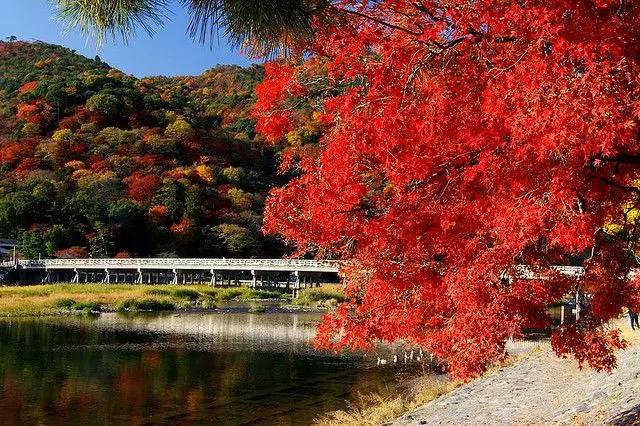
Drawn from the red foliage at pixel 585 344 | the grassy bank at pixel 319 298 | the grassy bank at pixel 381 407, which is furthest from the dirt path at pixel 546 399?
the grassy bank at pixel 319 298

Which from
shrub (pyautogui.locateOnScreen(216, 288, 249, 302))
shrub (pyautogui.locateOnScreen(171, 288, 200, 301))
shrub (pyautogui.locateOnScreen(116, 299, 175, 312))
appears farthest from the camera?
shrub (pyautogui.locateOnScreen(216, 288, 249, 302))

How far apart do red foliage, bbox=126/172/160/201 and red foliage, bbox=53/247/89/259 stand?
21.9 feet

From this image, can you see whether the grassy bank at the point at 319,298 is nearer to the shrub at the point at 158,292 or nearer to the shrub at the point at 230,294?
the shrub at the point at 230,294

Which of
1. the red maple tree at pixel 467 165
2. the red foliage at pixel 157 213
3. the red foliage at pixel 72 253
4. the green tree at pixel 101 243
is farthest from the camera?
the red foliage at pixel 157 213

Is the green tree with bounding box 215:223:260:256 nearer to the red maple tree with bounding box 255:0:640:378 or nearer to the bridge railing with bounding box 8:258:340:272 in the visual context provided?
the bridge railing with bounding box 8:258:340:272

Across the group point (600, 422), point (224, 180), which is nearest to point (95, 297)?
point (224, 180)

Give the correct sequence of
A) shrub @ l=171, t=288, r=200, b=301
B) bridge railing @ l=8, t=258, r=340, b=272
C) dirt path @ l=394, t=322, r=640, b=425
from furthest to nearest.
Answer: bridge railing @ l=8, t=258, r=340, b=272, shrub @ l=171, t=288, r=200, b=301, dirt path @ l=394, t=322, r=640, b=425

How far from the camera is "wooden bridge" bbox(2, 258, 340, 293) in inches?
2152

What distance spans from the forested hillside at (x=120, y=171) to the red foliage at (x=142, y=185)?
116 millimetres

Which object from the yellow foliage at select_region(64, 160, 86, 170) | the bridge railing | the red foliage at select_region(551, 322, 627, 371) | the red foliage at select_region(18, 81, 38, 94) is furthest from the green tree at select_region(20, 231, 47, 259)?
the red foliage at select_region(551, 322, 627, 371)

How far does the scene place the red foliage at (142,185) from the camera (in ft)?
212

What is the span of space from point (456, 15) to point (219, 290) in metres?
46.6

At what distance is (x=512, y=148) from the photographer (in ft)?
19.9

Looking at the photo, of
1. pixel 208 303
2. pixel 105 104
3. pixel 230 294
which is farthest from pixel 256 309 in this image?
pixel 105 104
